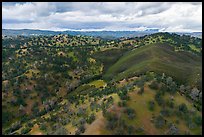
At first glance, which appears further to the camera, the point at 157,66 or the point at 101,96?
the point at 157,66

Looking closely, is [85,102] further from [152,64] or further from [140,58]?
[140,58]

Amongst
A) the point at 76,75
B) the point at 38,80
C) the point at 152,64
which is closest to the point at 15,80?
the point at 38,80

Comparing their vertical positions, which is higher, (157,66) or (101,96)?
(157,66)

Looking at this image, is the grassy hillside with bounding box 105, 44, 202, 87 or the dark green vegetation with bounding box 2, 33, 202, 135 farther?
the grassy hillside with bounding box 105, 44, 202, 87

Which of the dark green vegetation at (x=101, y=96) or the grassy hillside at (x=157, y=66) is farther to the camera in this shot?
the grassy hillside at (x=157, y=66)
